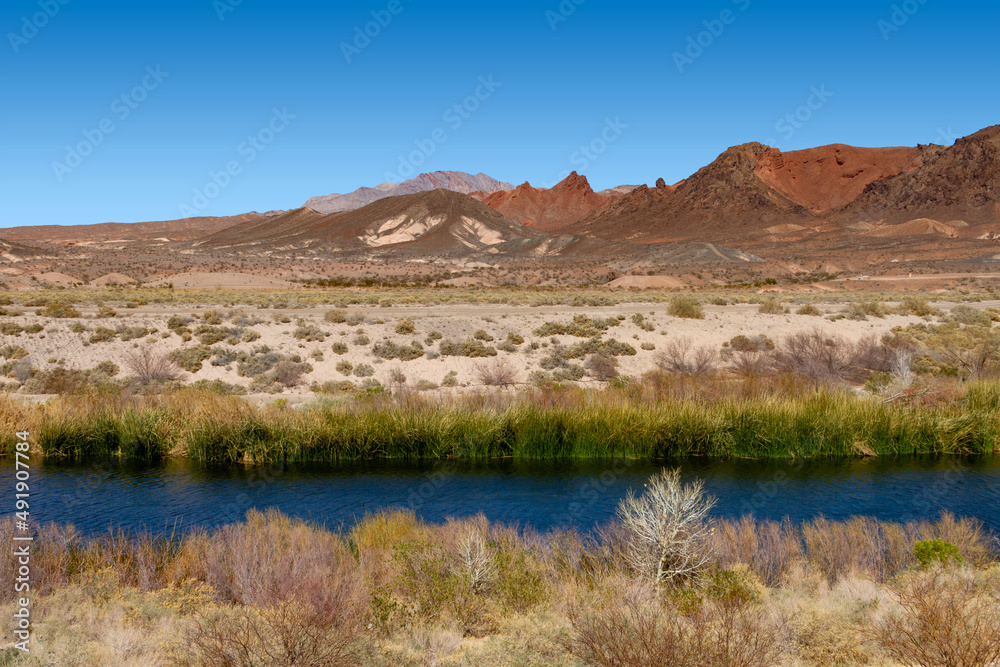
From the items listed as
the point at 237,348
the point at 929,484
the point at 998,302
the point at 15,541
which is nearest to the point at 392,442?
the point at 15,541

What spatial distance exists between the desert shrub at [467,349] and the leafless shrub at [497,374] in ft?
5.15

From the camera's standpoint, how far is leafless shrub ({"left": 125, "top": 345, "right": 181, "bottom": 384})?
23203mm

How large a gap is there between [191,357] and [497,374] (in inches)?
424

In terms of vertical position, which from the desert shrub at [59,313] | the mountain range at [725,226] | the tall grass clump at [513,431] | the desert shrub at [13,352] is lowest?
the tall grass clump at [513,431]

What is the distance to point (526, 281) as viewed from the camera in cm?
8869

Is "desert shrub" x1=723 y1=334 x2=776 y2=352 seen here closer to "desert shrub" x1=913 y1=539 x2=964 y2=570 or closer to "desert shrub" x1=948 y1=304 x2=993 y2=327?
"desert shrub" x1=948 y1=304 x2=993 y2=327

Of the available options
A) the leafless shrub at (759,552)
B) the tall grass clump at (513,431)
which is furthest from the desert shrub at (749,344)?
the leafless shrub at (759,552)

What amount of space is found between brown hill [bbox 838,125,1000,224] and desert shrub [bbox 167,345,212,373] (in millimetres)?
175233

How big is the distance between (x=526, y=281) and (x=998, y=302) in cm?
5056

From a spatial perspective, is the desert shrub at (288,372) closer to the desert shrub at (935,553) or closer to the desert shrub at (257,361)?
the desert shrub at (257,361)

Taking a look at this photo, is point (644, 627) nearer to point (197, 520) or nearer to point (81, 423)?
point (197, 520)

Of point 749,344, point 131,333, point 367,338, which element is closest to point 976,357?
point 749,344

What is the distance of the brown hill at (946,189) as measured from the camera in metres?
164

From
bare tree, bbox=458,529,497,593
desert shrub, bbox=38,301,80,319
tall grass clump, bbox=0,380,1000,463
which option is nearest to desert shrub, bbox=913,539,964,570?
bare tree, bbox=458,529,497,593
